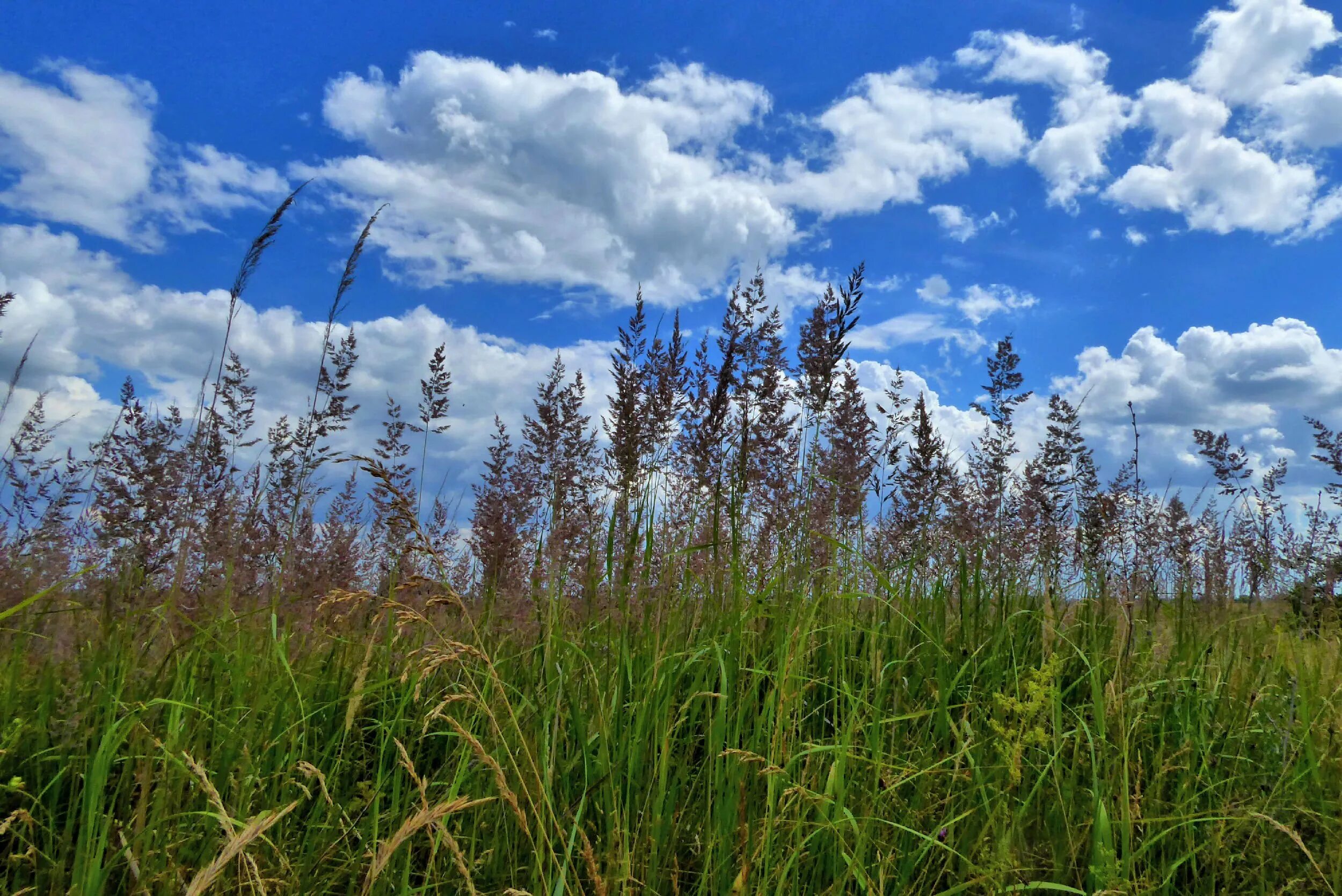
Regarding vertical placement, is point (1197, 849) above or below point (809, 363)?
below

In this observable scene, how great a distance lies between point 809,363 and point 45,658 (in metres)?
2.93

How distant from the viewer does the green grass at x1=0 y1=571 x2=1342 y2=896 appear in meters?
1.86

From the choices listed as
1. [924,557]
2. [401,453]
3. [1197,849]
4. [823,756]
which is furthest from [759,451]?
[401,453]

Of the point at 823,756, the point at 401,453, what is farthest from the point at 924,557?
the point at 401,453

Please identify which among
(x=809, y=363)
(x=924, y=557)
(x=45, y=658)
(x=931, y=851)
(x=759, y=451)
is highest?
(x=809, y=363)

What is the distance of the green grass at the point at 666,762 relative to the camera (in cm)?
186

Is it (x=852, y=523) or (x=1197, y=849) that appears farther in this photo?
(x=852, y=523)

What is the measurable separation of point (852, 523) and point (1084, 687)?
1100mm

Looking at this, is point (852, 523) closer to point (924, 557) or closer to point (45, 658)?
point (924, 557)

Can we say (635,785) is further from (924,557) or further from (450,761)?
(924,557)

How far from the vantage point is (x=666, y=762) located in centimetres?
189

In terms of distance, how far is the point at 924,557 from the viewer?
3715 mm

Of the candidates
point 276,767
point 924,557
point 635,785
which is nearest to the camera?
point 635,785

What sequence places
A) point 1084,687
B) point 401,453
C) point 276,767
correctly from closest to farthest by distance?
1. point 276,767
2. point 1084,687
3. point 401,453
